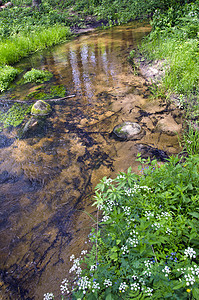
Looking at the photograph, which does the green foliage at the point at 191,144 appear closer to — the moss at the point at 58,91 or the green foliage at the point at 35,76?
the moss at the point at 58,91

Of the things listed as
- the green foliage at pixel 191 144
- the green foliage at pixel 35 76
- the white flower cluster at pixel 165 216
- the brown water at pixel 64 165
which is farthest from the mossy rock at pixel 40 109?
the white flower cluster at pixel 165 216

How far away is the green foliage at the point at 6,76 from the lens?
23.4ft

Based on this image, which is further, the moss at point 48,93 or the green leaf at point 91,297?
the moss at point 48,93

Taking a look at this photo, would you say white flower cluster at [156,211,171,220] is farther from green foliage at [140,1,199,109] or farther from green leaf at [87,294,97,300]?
green foliage at [140,1,199,109]

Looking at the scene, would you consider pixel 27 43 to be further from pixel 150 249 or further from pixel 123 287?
pixel 123 287

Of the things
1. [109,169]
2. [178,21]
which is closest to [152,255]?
[109,169]

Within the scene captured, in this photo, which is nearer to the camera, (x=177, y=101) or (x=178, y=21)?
(x=177, y=101)

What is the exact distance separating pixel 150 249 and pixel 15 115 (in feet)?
17.6

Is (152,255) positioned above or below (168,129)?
above

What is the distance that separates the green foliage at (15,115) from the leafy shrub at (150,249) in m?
4.30

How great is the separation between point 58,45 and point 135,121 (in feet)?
29.9

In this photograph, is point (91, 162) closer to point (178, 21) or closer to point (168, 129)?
point (168, 129)

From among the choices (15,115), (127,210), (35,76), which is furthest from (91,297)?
(35,76)

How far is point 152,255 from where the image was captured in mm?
1748
